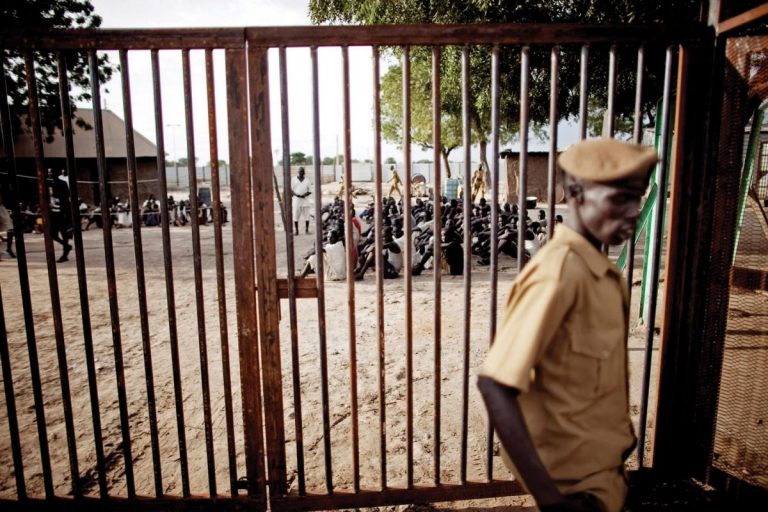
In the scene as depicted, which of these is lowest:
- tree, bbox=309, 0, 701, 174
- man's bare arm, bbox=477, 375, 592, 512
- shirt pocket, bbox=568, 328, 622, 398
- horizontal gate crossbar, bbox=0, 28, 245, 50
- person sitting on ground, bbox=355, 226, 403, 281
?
person sitting on ground, bbox=355, 226, 403, 281

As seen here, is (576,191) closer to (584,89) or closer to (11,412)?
(584,89)

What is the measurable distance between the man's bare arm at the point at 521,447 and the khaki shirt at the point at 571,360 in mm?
40

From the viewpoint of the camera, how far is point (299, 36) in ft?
6.32

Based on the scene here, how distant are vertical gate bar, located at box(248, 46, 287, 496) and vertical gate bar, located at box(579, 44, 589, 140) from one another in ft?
4.37

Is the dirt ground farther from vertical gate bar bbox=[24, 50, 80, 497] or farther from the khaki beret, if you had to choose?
the khaki beret

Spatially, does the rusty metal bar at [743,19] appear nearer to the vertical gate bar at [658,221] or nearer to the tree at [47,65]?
the vertical gate bar at [658,221]

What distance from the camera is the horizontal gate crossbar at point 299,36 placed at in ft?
6.25

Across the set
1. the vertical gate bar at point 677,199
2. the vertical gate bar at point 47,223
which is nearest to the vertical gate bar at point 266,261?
the vertical gate bar at point 47,223

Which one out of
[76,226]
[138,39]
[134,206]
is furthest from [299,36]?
[76,226]

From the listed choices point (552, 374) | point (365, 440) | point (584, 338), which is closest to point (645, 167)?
point (584, 338)

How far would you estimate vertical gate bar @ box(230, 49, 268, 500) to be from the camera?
6.41 ft

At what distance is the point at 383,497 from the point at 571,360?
1462mm

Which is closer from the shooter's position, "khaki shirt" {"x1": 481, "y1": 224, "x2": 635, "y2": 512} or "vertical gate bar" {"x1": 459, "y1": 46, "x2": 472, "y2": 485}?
"khaki shirt" {"x1": 481, "y1": 224, "x2": 635, "y2": 512}

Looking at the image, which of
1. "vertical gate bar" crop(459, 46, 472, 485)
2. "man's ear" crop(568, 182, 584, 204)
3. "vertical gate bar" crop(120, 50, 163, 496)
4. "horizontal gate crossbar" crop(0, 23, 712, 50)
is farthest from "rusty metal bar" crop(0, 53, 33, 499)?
"man's ear" crop(568, 182, 584, 204)
